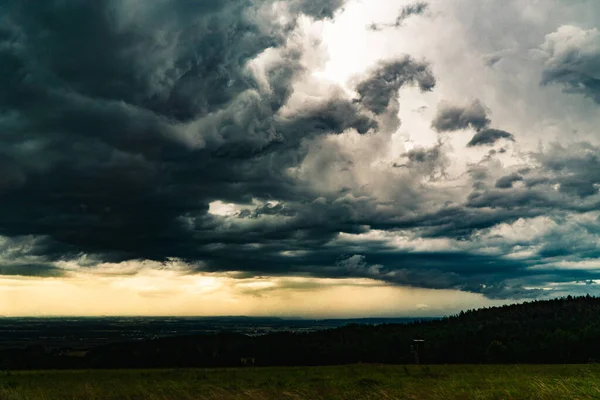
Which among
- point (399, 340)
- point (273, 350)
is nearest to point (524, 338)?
point (399, 340)

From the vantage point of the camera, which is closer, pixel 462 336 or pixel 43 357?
pixel 43 357

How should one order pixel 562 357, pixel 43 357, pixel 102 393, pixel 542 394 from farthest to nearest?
1. pixel 43 357
2. pixel 562 357
3. pixel 102 393
4. pixel 542 394

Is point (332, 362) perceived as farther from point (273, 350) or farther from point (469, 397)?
point (469, 397)

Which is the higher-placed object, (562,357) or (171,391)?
(171,391)

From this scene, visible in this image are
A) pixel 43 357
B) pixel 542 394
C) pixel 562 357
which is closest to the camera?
pixel 542 394

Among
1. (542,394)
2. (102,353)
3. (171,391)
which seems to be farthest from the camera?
(102,353)

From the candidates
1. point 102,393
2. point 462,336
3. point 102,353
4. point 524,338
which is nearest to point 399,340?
point 462,336

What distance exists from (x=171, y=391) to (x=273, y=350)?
458 ft

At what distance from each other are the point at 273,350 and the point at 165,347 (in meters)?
36.5

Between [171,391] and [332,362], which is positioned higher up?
[171,391]

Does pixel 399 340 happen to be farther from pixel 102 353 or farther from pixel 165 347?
pixel 102 353

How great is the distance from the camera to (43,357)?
152625 mm

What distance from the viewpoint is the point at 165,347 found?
166m

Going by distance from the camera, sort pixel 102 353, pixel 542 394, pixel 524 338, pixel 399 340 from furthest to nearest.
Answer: pixel 399 340, pixel 524 338, pixel 102 353, pixel 542 394
